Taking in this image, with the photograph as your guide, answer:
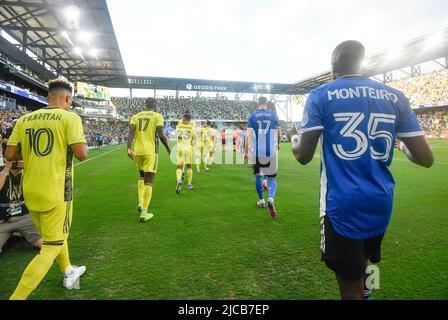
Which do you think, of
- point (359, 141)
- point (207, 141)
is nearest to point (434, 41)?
point (207, 141)

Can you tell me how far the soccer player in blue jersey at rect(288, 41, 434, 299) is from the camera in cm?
174

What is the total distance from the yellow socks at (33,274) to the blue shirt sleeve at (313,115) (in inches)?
97.4

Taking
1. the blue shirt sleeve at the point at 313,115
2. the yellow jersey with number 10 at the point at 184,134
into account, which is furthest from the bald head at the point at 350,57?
the yellow jersey with number 10 at the point at 184,134

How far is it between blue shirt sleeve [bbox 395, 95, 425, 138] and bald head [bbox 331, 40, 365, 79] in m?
0.35

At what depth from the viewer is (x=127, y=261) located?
3.56 metres

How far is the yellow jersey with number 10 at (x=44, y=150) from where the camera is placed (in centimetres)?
252

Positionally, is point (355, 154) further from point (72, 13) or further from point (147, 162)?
point (72, 13)

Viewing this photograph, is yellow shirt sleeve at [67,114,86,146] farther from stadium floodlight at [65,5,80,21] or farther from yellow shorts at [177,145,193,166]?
stadium floodlight at [65,5,80,21]

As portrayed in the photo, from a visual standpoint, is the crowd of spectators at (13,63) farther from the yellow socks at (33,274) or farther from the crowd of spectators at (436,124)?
the crowd of spectators at (436,124)

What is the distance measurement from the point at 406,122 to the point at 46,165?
2897 mm
